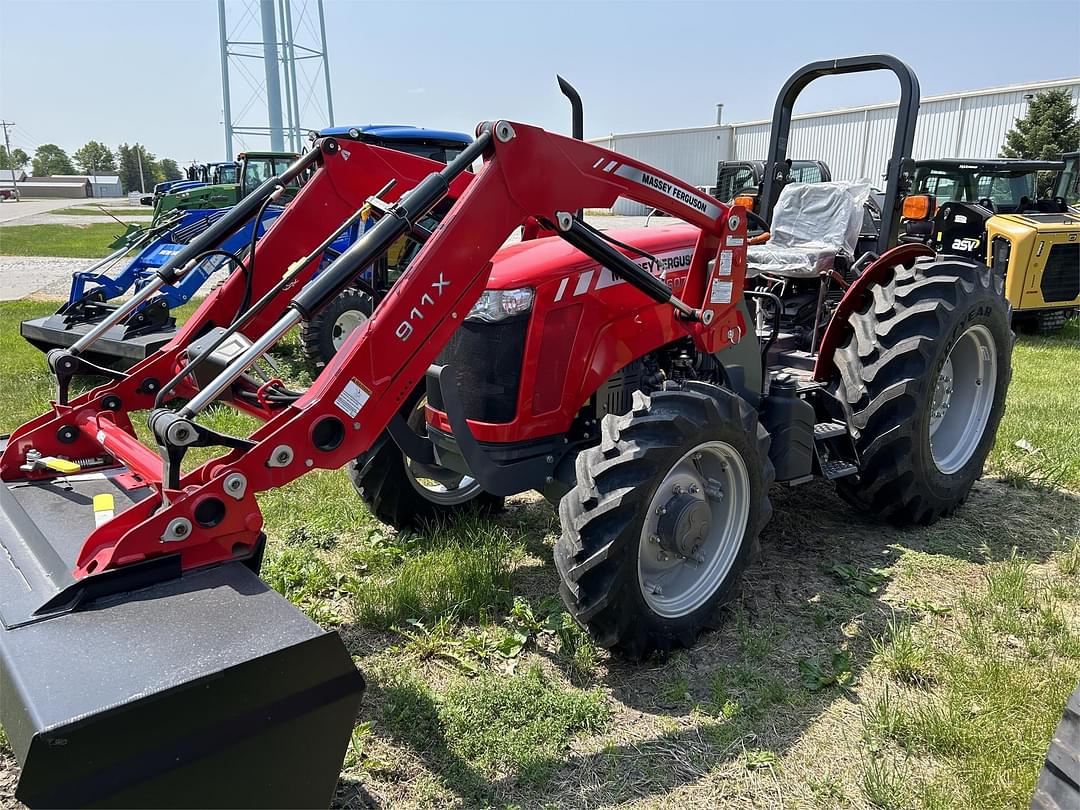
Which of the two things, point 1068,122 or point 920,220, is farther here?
point 1068,122

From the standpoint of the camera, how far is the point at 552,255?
11.5 ft

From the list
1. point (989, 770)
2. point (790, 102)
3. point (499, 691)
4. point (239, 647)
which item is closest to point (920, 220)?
point (790, 102)

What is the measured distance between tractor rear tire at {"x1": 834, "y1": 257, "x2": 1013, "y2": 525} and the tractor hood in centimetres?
111

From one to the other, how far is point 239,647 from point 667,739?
1.49 meters

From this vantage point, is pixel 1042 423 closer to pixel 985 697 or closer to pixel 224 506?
pixel 985 697

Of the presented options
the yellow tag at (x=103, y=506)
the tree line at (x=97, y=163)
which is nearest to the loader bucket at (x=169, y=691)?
the yellow tag at (x=103, y=506)

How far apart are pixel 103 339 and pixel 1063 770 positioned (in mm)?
7057

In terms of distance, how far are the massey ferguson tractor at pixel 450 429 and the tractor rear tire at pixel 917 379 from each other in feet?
0.05

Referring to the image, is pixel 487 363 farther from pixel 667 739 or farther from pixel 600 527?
pixel 667 739

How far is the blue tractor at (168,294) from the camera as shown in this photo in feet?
22.9

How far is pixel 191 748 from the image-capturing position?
6.56 ft

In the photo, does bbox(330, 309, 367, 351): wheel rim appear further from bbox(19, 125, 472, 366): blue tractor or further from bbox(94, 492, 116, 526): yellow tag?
bbox(94, 492, 116, 526): yellow tag

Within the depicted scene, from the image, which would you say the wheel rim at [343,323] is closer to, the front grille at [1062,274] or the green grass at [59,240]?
the front grille at [1062,274]

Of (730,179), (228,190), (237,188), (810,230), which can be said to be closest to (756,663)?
(810,230)
